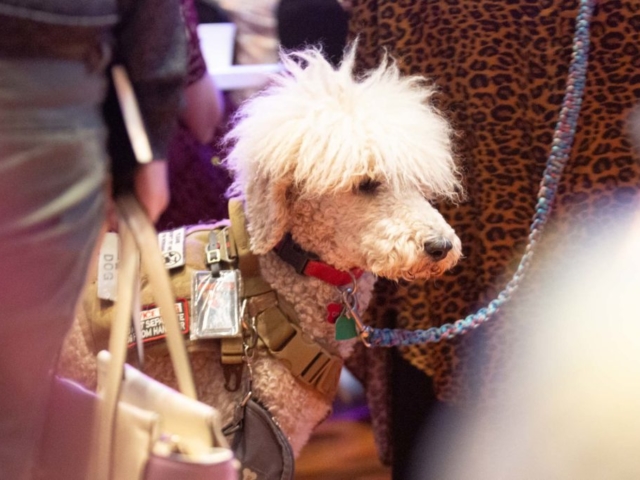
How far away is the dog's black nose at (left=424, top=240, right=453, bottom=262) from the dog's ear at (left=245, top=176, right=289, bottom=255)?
232mm

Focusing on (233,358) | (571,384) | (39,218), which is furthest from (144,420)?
(571,384)

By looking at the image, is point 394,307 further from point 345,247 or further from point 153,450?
point 153,450

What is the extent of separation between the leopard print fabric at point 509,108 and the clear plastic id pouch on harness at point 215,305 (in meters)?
0.39

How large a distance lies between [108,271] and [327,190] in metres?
0.39

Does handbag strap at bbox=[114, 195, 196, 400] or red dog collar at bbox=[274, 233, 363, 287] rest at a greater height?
handbag strap at bbox=[114, 195, 196, 400]

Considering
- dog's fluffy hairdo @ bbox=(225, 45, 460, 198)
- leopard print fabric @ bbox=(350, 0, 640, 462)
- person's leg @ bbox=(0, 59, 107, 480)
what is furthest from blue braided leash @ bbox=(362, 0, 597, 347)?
person's leg @ bbox=(0, 59, 107, 480)

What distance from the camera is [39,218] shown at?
1.67 feet

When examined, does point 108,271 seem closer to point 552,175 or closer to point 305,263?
point 305,263

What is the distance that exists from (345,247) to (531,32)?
553 millimetres

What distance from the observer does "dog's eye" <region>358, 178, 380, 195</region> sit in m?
0.93

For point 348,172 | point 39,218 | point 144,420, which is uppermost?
point 39,218

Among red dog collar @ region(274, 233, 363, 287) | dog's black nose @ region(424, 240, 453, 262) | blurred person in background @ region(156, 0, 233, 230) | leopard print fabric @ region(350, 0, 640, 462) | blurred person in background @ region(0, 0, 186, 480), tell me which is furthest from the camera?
blurred person in background @ region(156, 0, 233, 230)

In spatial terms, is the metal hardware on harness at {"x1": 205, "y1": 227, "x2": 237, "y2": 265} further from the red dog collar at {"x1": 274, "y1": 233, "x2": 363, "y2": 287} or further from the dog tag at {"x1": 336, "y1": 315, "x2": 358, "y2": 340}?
the dog tag at {"x1": 336, "y1": 315, "x2": 358, "y2": 340}

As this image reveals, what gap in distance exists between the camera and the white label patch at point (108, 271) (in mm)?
959
